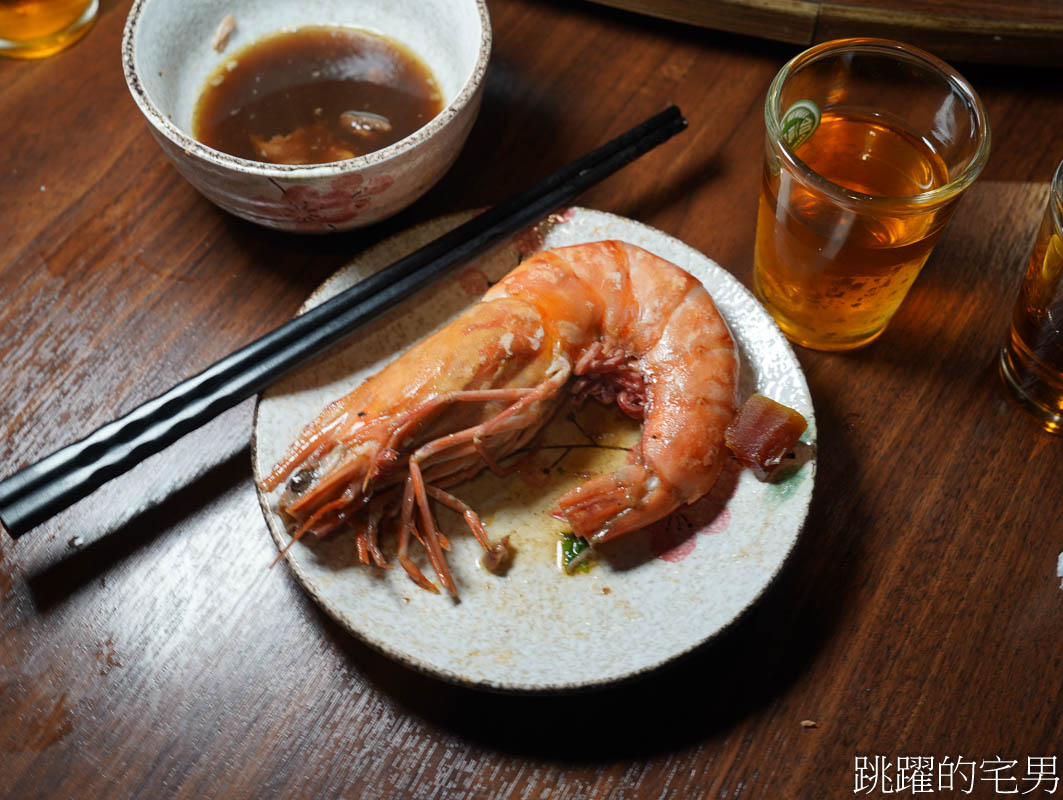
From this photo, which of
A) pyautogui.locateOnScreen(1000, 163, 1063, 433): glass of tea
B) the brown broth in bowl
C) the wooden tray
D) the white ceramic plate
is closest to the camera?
the white ceramic plate

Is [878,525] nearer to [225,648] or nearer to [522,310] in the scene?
[522,310]

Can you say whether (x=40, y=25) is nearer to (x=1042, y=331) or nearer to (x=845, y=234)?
(x=845, y=234)

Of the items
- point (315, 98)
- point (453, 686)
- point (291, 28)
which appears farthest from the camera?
point (291, 28)

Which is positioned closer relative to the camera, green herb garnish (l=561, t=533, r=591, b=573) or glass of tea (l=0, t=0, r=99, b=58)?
green herb garnish (l=561, t=533, r=591, b=573)

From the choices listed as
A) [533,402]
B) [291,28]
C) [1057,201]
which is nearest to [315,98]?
[291,28]

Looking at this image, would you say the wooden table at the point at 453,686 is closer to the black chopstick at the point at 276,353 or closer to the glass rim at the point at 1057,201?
the black chopstick at the point at 276,353

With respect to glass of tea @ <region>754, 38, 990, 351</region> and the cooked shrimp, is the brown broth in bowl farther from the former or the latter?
glass of tea @ <region>754, 38, 990, 351</region>

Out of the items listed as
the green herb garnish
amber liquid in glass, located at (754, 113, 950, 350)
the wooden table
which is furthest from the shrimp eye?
amber liquid in glass, located at (754, 113, 950, 350)
